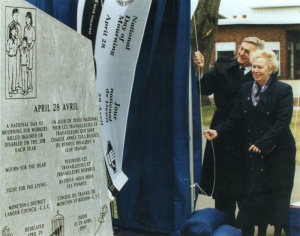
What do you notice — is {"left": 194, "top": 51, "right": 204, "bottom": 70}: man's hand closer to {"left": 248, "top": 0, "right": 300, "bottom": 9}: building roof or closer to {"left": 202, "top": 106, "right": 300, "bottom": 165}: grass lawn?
{"left": 202, "top": 106, "right": 300, "bottom": 165}: grass lawn

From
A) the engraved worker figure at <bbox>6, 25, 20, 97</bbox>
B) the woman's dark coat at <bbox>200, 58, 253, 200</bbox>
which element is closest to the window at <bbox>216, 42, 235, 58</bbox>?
the woman's dark coat at <bbox>200, 58, 253, 200</bbox>

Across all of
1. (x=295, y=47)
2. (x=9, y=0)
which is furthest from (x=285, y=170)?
(x=9, y=0)

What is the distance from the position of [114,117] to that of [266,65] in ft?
3.86

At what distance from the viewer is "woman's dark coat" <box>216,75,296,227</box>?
5.68 metres

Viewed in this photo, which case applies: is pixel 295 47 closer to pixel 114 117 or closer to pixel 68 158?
pixel 114 117

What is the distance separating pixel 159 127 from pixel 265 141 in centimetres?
79

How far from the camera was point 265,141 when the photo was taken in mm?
5648

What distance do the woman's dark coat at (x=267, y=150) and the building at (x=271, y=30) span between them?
1.58 ft

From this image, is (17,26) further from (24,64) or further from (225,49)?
(225,49)

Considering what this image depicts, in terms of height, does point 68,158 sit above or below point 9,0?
below

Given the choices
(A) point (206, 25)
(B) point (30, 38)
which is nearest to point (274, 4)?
(A) point (206, 25)

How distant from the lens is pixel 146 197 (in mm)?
5953

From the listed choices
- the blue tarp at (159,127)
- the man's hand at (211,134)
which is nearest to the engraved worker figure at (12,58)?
the blue tarp at (159,127)

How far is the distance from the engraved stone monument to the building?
1.81 meters
